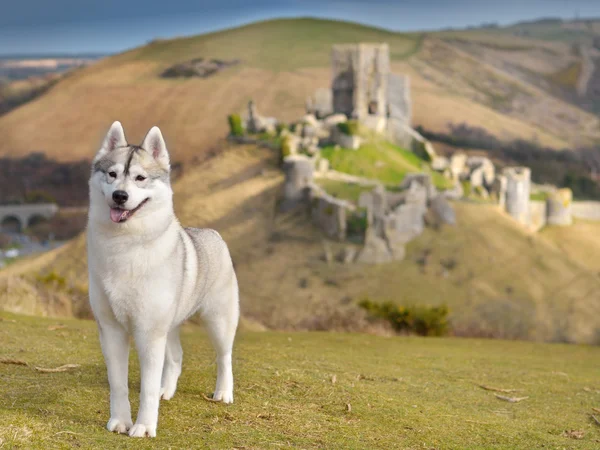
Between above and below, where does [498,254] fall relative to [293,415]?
below

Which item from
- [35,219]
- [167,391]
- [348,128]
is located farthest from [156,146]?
[35,219]

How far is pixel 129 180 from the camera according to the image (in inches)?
316

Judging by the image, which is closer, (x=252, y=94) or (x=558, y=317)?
(x=558, y=317)

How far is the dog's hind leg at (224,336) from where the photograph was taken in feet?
31.9

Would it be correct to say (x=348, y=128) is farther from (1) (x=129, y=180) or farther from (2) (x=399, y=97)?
(1) (x=129, y=180)

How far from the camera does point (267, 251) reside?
59781 mm

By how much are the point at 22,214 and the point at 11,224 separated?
1.82 m

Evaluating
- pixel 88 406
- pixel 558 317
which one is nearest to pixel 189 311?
pixel 88 406

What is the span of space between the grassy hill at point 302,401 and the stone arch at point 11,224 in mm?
86248

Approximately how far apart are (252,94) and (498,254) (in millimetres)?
59839

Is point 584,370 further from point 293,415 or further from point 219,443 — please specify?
point 219,443

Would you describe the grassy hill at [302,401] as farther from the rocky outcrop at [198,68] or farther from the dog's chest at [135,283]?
the rocky outcrop at [198,68]

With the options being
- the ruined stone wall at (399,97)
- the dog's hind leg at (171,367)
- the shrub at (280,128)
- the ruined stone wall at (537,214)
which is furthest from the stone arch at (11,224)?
the dog's hind leg at (171,367)

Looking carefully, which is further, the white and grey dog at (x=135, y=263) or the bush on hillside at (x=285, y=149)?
the bush on hillside at (x=285, y=149)
